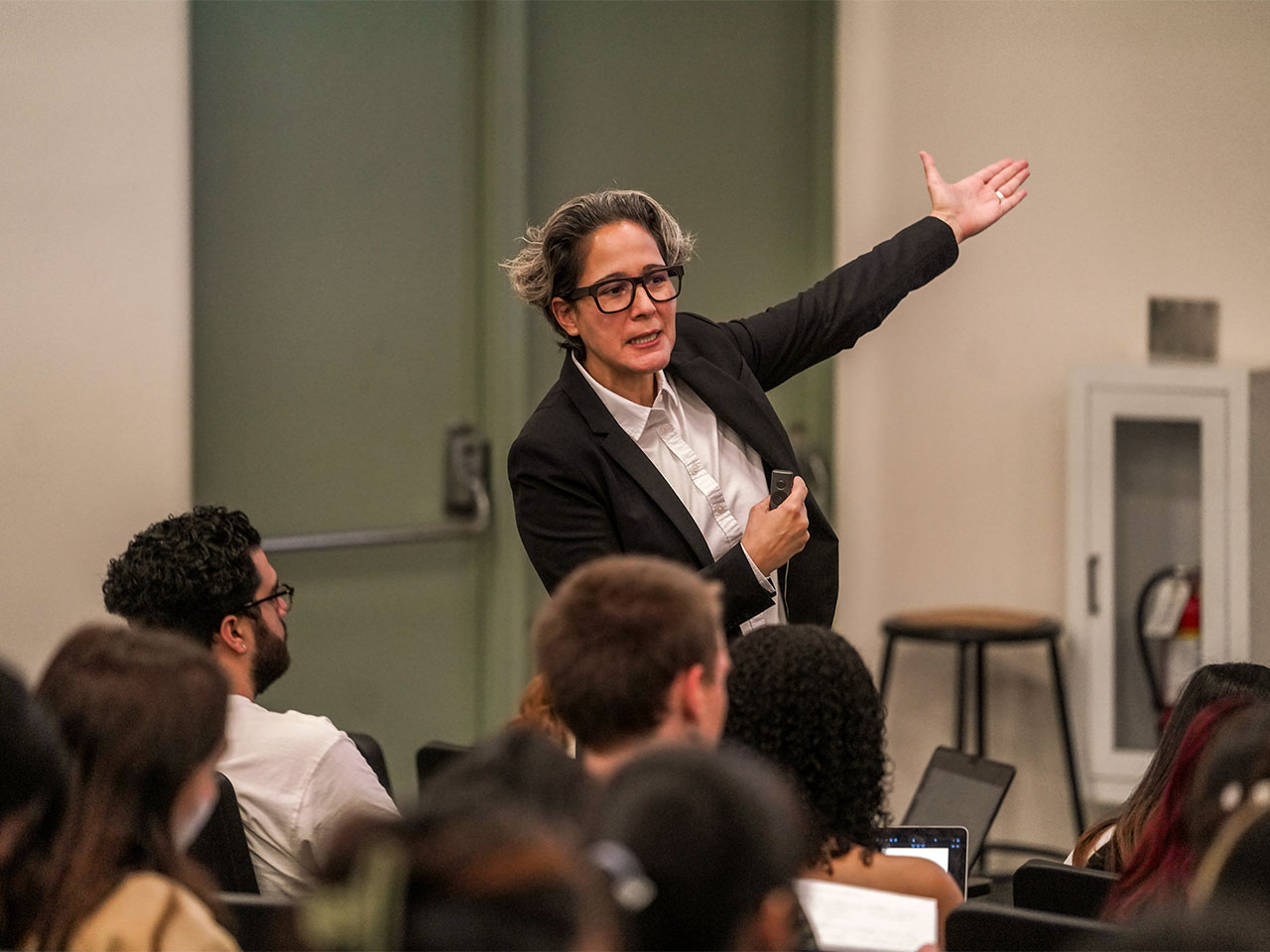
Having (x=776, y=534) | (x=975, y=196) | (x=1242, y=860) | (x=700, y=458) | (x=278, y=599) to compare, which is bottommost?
(x=1242, y=860)

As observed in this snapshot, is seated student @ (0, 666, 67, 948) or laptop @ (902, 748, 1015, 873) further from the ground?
seated student @ (0, 666, 67, 948)

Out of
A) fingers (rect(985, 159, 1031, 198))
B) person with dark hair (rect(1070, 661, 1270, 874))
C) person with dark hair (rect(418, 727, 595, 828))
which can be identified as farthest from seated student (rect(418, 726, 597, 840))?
fingers (rect(985, 159, 1031, 198))

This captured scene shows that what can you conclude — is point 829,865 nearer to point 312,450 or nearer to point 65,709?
point 65,709

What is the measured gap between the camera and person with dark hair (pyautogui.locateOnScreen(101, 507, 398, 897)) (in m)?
1.95

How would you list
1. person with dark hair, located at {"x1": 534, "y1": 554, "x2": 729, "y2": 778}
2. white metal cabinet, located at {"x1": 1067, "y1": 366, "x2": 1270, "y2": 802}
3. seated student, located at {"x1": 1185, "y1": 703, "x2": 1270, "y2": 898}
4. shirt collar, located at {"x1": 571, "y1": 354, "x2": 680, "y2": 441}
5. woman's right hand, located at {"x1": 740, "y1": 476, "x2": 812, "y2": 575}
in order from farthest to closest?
white metal cabinet, located at {"x1": 1067, "y1": 366, "x2": 1270, "y2": 802}, shirt collar, located at {"x1": 571, "y1": 354, "x2": 680, "y2": 441}, woman's right hand, located at {"x1": 740, "y1": 476, "x2": 812, "y2": 575}, person with dark hair, located at {"x1": 534, "y1": 554, "x2": 729, "y2": 778}, seated student, located at {"x1": 1185, "y1": 703, "x2": 1270, "y2": 898}

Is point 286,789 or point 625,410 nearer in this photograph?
point 286,789

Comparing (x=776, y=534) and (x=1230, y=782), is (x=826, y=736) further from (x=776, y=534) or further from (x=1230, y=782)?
(x=776, y=534)

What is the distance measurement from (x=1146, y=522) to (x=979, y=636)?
0.64 meters

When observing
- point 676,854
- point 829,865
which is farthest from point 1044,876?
point 676,854

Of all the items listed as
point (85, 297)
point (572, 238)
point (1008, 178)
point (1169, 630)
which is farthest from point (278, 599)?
point (1169, 630)

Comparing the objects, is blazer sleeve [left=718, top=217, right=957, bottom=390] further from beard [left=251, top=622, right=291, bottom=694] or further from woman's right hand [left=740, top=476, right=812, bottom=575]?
beard [left=251, top=622, right=291, bottom=694]

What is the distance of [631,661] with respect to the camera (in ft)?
4.91

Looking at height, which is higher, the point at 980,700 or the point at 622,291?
the point at 622,291

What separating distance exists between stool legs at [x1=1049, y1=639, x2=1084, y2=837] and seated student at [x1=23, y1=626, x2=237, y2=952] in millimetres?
3043
